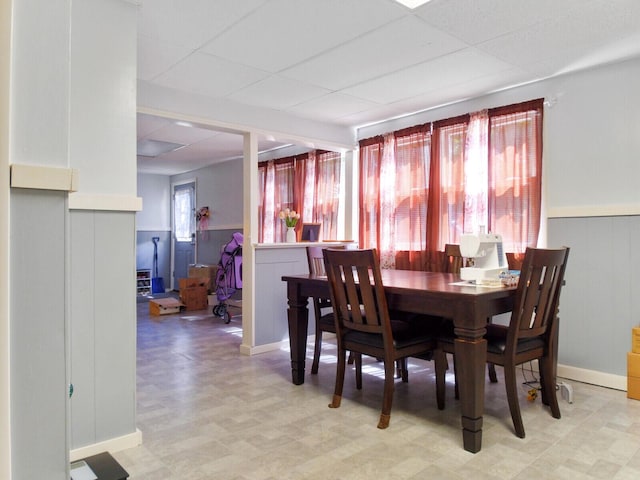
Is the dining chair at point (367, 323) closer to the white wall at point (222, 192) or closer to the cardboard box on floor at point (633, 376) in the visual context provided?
the cardboard box on floor at point (633, 376)

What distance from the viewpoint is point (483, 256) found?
2648mm

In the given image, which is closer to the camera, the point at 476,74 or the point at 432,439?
the point at 432,439

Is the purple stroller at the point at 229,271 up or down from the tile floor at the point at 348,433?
up

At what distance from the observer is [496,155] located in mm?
3871

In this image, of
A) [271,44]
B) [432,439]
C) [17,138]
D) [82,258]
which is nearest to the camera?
[17,138]

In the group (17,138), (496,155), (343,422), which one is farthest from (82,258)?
(496,155)

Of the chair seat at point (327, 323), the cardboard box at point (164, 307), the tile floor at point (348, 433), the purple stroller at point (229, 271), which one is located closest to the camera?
the tile floor at point (348, 433)

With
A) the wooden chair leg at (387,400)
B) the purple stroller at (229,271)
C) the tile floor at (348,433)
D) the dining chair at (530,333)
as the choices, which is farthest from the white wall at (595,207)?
the purple stroller at (229,271)

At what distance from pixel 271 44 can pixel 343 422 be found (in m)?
2.38

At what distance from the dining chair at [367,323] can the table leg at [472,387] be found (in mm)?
396

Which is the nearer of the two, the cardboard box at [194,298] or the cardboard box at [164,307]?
the cardboard box at [164,307]

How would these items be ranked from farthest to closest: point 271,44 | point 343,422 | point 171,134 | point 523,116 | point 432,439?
point 171,134 → point 523,116 → point 271,44 → point 343,422 → point 432,439

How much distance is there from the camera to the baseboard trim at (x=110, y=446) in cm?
214

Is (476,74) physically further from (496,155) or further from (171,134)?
(171,134)
